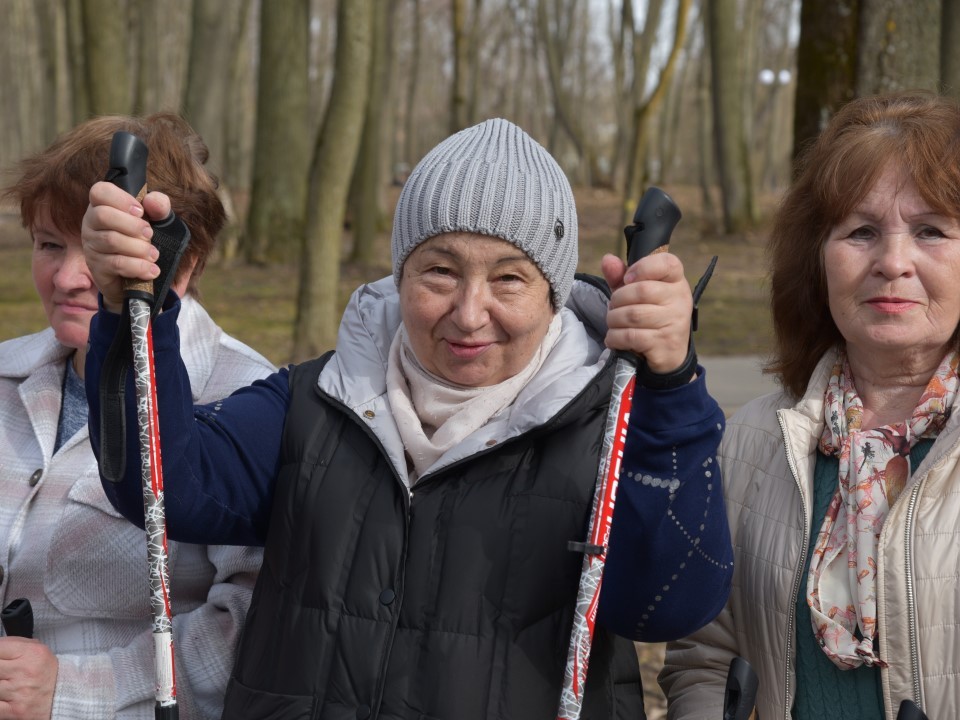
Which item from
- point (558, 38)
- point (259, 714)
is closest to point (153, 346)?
point (259, 714)

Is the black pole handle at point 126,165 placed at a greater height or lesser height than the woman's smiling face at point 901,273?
greater

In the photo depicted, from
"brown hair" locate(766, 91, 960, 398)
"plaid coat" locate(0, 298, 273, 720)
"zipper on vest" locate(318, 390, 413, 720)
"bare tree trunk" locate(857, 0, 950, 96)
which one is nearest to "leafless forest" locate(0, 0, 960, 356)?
"bare tree trunk" locate(857, 0, 950, 96)

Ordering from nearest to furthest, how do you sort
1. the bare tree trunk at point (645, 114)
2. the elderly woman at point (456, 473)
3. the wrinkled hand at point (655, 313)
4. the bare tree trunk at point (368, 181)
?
the wrinkled hand at point (655, 313) < the elderly woman at point (456, 473) < the bare tree trunk at point (645, 114) < the bare tree trunk at point (368, 181)

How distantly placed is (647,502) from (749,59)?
27236mm

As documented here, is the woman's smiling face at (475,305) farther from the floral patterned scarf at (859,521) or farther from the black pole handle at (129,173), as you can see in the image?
the floral patterned scarf at (859,521)

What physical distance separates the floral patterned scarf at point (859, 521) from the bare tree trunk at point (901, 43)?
3.10m

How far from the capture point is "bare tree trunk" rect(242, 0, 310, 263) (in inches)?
562

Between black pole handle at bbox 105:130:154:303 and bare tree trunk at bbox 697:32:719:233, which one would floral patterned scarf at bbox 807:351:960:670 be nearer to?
black pole handle at bbox 105:130:154:303

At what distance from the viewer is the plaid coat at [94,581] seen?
8.58 ft

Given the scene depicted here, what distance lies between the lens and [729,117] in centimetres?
1919

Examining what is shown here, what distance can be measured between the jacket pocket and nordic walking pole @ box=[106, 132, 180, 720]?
12cm

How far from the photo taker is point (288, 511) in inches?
94.4

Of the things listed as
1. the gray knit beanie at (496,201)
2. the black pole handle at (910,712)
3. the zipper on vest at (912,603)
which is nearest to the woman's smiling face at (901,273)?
the zipper on vest at (912,603)

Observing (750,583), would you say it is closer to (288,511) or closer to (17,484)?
(288,511)
